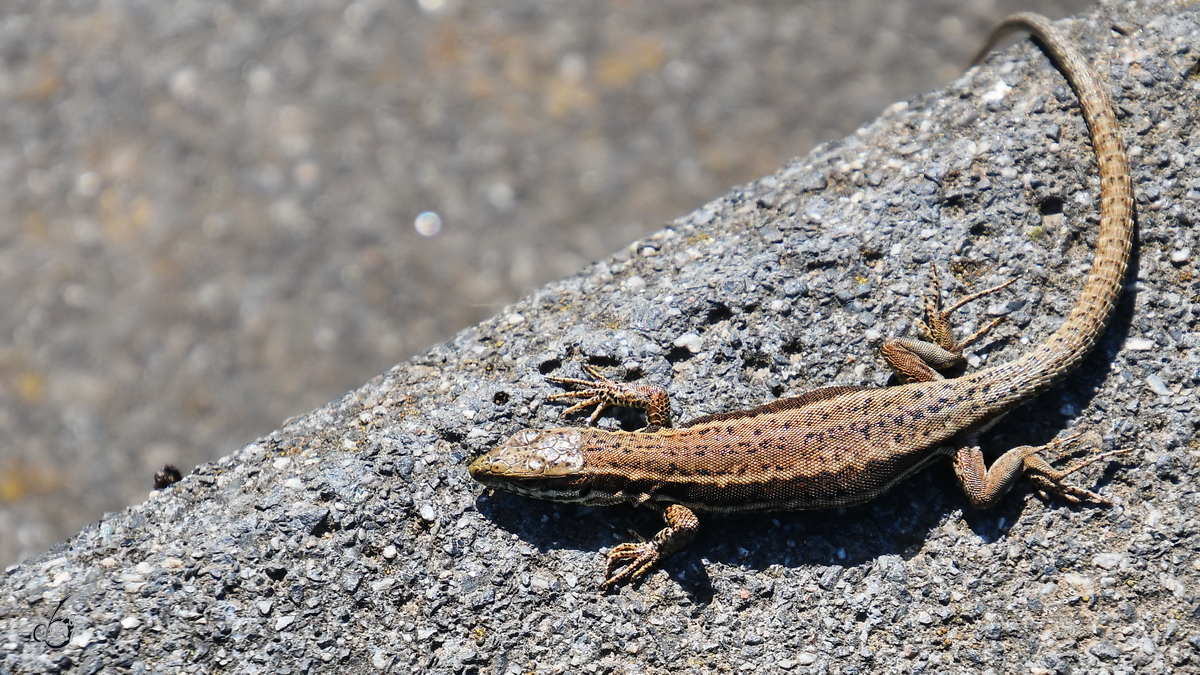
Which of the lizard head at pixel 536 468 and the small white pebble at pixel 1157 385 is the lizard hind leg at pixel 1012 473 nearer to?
the small white pebble at pixel 1157 385

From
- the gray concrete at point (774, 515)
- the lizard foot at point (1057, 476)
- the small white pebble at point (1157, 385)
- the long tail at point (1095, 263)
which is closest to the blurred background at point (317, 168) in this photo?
the gray concrete at point (774, 515)

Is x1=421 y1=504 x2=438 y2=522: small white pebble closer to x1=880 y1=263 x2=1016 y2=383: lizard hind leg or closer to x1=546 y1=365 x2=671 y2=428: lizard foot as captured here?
x1=546 y1=365 x2=671 y2=428: lizard foot

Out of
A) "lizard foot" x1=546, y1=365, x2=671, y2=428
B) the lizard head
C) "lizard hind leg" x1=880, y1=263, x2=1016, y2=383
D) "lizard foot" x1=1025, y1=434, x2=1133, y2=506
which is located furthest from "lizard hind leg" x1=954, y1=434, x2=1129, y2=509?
the lizard head

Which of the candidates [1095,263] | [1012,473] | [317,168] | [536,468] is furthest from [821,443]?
[317,168]

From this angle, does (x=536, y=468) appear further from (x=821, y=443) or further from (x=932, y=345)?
(x=932, y=345)

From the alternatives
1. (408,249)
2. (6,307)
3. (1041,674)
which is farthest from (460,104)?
(1041,674)
